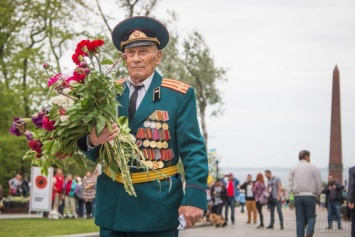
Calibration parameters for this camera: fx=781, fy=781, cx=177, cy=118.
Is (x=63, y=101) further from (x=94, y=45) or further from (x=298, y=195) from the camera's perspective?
(x=298, y=195)

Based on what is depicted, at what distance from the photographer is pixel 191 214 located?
5020mm

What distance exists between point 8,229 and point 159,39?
1421 centimetres

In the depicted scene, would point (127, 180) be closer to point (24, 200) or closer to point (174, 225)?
point (174, 225)

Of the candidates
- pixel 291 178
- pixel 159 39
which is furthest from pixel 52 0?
pixel 159 39

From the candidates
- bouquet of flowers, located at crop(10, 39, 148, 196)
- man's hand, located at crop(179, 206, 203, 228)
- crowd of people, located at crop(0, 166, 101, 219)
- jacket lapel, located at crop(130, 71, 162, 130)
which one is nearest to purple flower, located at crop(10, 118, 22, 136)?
bouquet of flowers, located at crop(10, 39, 148, 196)

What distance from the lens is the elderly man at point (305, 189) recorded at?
1544cm

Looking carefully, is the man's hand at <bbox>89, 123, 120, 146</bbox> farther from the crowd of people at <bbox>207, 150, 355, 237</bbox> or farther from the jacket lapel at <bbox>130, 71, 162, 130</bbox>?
the crowd of people at <bbox>207, 150, 355, 237</bbox>

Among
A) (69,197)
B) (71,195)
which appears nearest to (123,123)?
(71,195)

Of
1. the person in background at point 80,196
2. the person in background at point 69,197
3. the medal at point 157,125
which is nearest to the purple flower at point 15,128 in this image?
the medal at point 157,125

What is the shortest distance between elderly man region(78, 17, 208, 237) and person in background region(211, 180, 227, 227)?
68.6 feet

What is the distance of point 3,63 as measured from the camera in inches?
1540

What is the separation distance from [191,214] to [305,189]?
35.1 feet

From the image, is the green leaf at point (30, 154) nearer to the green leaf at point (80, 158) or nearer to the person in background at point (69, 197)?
the green leaf at point (80, 158)

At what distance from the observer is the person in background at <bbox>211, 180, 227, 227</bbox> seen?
85.8 feet
